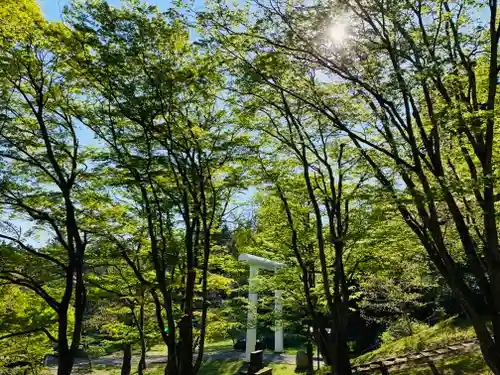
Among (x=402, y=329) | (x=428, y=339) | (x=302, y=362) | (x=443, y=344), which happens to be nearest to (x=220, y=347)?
(x=302, y=362)

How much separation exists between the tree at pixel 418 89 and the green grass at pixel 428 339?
7.82 meters

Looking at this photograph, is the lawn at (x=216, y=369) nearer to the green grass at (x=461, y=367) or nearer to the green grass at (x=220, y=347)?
the green grass at (x=220, y=347)

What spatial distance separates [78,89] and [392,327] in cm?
1510

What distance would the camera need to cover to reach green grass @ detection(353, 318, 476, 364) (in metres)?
13.2

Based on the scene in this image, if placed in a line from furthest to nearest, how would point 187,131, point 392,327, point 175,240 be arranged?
point 392,327 < point 175,240 < point 187,131

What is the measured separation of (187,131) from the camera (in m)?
7.45

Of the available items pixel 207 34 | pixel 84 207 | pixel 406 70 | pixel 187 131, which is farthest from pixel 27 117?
pixel 406 70

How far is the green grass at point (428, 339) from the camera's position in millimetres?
13172

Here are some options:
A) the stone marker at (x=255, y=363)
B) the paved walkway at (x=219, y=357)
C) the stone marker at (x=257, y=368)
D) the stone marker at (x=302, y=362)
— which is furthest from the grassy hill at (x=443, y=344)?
the paved walkway at (x=219, y=357)

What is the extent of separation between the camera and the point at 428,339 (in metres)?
14.0

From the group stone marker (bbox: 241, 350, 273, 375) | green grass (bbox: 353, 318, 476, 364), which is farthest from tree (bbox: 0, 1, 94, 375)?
green grass (bbox: 353, 318, 476, 364)

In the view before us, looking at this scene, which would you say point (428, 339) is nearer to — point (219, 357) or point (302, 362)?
point (302, 362)

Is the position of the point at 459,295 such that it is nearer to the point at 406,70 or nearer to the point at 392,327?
the point at 406,70

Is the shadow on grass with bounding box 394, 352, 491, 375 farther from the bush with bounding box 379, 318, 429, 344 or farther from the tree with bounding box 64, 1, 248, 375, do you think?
the tree with bounding box 64, 1, 248, 375
